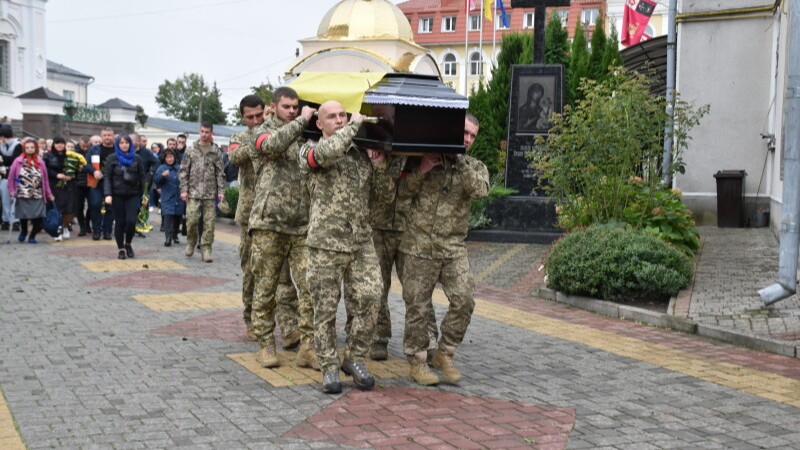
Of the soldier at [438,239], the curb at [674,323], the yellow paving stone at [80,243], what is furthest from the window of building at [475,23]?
the soldier at [438,239]

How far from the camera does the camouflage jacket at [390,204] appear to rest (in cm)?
592

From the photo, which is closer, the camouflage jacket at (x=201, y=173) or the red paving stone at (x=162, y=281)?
the red paving stone at (x=162, y=281)

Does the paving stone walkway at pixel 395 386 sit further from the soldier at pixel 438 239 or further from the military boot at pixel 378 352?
the soldier at pixel 438 239

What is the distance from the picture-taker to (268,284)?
6531mm

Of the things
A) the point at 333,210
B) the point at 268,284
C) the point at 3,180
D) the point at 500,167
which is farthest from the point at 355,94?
the point at 500,167

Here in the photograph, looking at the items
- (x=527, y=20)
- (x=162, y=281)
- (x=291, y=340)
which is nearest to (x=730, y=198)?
(x=162, y=281)

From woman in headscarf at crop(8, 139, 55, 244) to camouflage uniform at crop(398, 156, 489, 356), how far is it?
Result: 10.9 m

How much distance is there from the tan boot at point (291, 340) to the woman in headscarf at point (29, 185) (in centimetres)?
963

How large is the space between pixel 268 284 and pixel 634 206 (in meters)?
6.50

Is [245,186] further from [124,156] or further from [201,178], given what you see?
[124,156]

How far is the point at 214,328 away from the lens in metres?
8.03

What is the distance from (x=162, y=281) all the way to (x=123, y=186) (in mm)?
2502

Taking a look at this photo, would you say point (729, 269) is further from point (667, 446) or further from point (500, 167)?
point (500, 167)

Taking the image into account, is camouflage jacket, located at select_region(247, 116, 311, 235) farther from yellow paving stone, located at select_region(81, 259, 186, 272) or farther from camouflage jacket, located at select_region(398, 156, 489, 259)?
yellow paving stone, located at select_region(81, 259, 186, 272)
